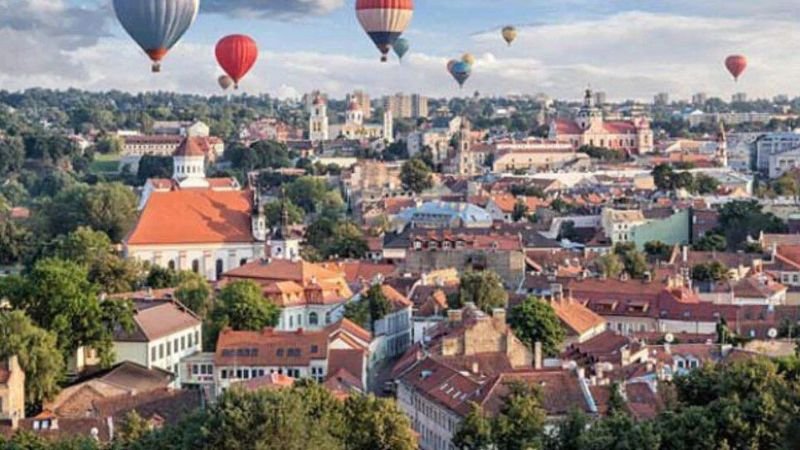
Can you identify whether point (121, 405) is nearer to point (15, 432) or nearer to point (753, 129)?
point (15, 432)

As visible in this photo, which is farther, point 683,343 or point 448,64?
point 448,64

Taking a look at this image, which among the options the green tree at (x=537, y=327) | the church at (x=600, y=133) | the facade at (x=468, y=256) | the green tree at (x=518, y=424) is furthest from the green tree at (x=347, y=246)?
the church at (x=600, y=133)

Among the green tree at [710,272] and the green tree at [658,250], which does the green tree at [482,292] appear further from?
the green tree at [658,250]

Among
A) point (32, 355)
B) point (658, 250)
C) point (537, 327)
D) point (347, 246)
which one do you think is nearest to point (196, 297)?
point (537, 327)

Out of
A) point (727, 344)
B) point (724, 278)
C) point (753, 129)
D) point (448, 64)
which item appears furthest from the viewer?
point (753, 129)

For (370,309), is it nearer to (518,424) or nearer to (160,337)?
(160,337)

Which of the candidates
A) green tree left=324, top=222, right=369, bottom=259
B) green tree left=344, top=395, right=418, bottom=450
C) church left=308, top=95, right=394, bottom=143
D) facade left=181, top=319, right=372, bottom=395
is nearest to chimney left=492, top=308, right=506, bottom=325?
facade left=181, top=319, right=372, bottom=395

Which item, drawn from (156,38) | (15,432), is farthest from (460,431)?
(156,38)
